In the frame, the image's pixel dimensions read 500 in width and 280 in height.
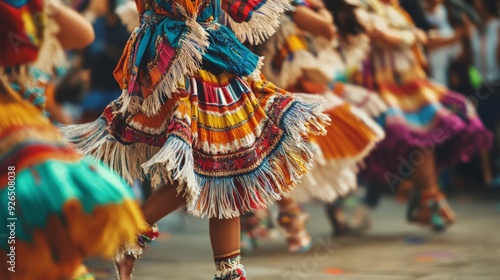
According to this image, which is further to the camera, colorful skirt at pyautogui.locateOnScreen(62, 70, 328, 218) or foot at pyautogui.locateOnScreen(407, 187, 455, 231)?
foot at pyautogui.locateOnScreen(407, 187, 455, 231)

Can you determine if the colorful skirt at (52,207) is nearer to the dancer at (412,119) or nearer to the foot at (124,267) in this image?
the foot at (124,267)

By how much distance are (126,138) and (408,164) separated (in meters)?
3.17

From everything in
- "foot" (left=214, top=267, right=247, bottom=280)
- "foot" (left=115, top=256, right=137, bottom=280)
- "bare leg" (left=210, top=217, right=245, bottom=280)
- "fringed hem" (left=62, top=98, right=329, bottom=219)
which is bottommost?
"foot" (left=115, top=256, right=137, bottom=280)

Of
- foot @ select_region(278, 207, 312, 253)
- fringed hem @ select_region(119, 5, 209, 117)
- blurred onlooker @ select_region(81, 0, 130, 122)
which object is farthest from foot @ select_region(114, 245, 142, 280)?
blurred onlooker @ select_region(81, 0, 130, 122)

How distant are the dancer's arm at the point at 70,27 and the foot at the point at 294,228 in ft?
8.81

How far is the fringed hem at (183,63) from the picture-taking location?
3.55 metres

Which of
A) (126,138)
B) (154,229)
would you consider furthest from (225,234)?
(126,138)

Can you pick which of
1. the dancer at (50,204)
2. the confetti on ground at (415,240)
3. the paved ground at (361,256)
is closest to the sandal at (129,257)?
the dancer at (50,204)

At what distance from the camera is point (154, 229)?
3.64m

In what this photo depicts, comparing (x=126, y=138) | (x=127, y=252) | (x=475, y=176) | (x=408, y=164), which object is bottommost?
(x=475, y=176)

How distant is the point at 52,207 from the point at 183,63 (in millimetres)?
1207

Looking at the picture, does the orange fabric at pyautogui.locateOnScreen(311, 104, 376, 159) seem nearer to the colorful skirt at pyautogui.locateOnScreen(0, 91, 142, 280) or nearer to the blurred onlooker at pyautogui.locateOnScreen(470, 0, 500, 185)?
the colorful skirt at pyautogui.locateOnScreen(0, 91, 142, 280)

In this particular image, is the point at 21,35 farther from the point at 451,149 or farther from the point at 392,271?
the point at 451,149

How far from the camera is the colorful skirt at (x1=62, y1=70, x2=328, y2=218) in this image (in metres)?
3.52
